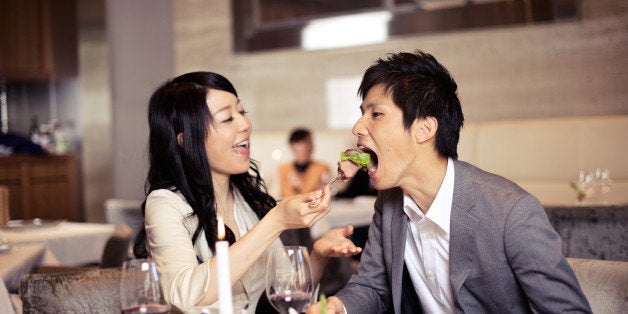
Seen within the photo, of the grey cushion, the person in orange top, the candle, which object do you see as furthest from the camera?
the person in orange top

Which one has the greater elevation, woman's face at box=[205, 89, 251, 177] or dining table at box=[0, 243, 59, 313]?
woman's face at box=[205, 89, 251, 177]

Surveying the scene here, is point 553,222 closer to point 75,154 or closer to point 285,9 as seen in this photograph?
point 285,9

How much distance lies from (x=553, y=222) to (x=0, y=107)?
840 centimetres

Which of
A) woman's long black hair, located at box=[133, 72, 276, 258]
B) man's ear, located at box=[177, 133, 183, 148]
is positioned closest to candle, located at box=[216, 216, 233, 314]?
woman's long black hair, located at box=[133, 72, 276, 258]

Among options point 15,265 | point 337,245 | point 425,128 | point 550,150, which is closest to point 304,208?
point 337,245

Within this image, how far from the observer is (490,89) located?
6195 millimetres

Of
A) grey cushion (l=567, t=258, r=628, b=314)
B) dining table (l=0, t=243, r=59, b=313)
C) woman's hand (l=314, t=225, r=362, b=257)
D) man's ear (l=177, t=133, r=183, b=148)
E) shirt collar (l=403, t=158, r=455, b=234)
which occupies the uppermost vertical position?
man's ear (l=177, t=133, r=183, b=148)

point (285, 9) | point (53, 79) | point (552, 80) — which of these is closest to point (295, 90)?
point (285, 9)

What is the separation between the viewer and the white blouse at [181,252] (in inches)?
Result: 72.1

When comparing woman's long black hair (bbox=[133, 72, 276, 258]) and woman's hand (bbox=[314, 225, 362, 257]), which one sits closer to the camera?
woman's hand (bbox=[314, 225, 362, 257])

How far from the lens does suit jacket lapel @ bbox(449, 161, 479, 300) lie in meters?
1.84

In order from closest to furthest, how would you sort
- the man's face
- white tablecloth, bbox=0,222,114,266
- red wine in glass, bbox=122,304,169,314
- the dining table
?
red wine in glass, bbox=122,304,169,314 < the man's face < the dining table < white tablecloth, bbox=0,222,114,266

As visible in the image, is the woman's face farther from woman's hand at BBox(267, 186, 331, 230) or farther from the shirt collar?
the shirt collar

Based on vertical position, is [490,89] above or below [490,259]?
above
